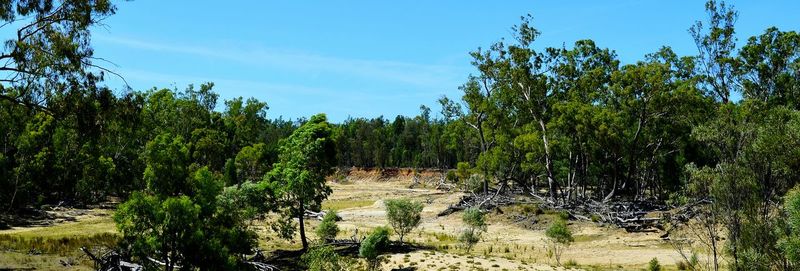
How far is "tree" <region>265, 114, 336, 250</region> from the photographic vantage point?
28531 millimetres

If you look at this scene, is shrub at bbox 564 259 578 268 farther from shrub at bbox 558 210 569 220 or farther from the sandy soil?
shrub at bbox 558 210 569 220

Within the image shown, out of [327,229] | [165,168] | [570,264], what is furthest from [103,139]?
[570,264]

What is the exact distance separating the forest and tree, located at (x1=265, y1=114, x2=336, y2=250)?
8 centimetres

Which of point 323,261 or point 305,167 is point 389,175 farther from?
point 323,261

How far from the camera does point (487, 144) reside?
61.8m

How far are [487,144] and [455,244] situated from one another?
29.6m

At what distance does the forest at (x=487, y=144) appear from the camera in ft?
62.0

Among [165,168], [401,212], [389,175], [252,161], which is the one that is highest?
[252,161]

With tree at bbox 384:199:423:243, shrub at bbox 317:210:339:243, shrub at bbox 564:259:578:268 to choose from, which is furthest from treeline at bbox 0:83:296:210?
shrub at bbox 564:259:578:268

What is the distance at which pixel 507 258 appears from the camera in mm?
27547

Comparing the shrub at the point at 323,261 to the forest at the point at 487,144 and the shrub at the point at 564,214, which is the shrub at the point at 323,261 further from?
the shrub at the point at 564,214

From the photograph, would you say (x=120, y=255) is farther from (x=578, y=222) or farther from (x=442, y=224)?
(x=578, y=222)

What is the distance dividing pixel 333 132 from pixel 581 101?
85.9ft

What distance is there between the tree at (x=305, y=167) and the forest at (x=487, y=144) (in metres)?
0.08
